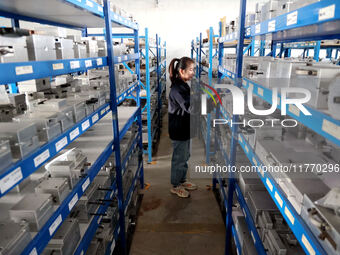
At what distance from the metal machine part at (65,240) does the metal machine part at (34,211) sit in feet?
0.81

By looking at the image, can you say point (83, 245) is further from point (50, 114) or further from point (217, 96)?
point (217, 96)

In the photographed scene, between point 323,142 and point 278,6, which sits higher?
point 278,6

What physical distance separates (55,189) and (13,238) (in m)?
0.39

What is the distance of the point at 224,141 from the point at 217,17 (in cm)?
715

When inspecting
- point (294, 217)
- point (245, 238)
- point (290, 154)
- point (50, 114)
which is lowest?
point (245, 238)

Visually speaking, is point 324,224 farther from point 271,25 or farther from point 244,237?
point 244,237

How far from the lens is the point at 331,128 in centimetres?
91

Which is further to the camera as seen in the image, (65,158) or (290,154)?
(65,158)

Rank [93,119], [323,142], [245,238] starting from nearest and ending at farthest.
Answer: [323,142], [93,119], [245,238]

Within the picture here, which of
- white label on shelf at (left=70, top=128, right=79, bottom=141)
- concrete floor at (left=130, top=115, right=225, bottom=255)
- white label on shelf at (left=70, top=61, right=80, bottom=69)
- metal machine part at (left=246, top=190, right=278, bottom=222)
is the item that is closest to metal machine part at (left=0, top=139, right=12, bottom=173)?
white label on shelf at (left=70, top=128, right=79, bottom=141)

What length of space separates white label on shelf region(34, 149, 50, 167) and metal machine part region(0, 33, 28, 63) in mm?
471

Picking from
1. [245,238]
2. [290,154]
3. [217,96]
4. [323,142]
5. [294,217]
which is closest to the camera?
[294,217]

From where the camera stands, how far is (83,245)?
67.3 inches

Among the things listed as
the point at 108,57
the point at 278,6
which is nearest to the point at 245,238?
the point at 278,6
